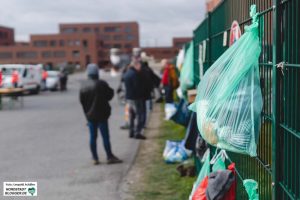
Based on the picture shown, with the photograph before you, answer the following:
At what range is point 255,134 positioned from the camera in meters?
3.62

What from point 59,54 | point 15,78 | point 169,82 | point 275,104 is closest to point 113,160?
point 275,104

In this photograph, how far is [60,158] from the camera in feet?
31.7

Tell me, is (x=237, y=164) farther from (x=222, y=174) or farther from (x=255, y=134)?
(x=255, y=134)

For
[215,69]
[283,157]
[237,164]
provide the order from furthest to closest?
[237,164] → [215,69] → [283,157]

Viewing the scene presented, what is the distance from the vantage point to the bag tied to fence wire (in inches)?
140

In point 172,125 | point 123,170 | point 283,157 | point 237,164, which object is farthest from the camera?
point 172,125

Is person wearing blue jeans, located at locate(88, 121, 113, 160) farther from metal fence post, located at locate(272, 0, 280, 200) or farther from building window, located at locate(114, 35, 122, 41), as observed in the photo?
building window, located at locate(114, 35, 122, 41)

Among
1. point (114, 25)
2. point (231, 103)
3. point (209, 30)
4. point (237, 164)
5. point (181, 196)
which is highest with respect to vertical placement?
point (114, 25)

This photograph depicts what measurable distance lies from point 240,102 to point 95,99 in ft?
18.5

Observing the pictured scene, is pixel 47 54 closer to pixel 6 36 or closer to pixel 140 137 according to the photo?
pixel 6 36

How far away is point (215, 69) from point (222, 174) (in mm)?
795

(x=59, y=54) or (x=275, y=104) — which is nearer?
(x=275, y=104)

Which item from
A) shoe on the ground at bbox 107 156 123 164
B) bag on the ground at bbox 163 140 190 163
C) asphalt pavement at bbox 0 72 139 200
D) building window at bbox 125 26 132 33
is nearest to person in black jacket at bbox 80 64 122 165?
shoe on the ground at bbox 107 156 123 164

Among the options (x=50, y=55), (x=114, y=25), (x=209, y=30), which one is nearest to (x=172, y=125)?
(x=209, y=30)
